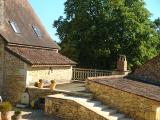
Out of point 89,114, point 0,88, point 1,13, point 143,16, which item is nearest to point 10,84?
point 0,88

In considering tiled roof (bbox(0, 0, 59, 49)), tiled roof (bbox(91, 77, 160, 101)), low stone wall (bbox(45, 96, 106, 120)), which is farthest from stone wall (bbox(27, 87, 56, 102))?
tiled roof (bbox(0, 0, 59, 49))

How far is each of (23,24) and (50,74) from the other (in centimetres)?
503

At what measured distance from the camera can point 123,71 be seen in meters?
32.9

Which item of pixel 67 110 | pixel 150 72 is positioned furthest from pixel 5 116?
pixel 150 72

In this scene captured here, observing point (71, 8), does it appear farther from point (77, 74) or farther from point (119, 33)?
point (77, 74)

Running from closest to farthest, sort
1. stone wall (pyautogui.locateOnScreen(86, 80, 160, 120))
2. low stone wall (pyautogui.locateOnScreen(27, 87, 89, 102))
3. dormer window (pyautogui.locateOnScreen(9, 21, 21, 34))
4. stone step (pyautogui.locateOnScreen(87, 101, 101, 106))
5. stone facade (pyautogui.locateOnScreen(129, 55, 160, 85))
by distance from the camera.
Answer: stone wall (pyautogui.locateOnScreen(86, 80, 160, 120)) < stone step (pyautogui.locateOnScreen(87, 101, 101, 106)) < low stone wall (pyautogui.locateOnScreen(27, 87, 89, 102)) < stone facade (pyautogui.locateOnScreen(129, 55, 160, 85)) < dormer window (pyautogui.locateOnScreen(9, 21, 21, 34))

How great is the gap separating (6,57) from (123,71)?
1062 cm

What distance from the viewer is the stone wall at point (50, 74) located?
2765 centimetres

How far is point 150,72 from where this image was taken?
89.2 ft

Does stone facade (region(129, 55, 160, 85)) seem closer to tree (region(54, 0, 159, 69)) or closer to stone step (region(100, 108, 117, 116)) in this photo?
stone step (region(100, 108, 117, 116))

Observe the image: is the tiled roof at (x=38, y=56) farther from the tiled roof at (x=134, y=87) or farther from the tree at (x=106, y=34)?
the tree at (x=106, y=34)

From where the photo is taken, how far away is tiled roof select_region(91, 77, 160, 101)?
22453mm

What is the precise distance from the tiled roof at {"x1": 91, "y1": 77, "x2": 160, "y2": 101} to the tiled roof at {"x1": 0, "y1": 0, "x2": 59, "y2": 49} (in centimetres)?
812

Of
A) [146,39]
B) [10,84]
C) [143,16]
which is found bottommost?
[10,84]
